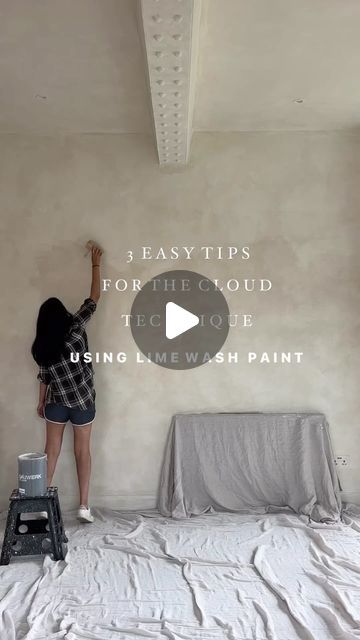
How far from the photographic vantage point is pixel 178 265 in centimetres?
418

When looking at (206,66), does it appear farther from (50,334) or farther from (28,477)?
(28,477)

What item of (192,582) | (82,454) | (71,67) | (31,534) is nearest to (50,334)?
(82,454)

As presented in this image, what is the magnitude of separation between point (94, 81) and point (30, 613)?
2.85 metres

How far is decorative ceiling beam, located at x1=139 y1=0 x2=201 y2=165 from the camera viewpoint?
7.30ft

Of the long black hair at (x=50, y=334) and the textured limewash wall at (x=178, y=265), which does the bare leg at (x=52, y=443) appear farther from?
the long black hair at (x=50, y=334)

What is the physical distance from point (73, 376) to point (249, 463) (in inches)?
54.6

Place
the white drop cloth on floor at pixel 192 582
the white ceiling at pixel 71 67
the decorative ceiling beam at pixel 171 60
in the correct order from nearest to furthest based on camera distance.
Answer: the decorative ceiling beam at pixel 171 60
the white drop cloth on floor at pixel 192 582
the white ceiling at pixel 71 67

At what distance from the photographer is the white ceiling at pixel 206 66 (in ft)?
8.66

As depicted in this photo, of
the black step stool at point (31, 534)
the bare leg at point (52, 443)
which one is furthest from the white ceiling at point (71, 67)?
the black step stool at point (31, 534)

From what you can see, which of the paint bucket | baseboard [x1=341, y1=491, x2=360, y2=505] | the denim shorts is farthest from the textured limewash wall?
the paint bucket

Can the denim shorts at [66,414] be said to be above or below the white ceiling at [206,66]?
below

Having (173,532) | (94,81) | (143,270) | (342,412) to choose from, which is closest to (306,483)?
(342,412)

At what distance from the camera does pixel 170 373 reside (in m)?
4.15

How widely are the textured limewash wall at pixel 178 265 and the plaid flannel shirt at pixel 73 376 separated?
0.23 metres
